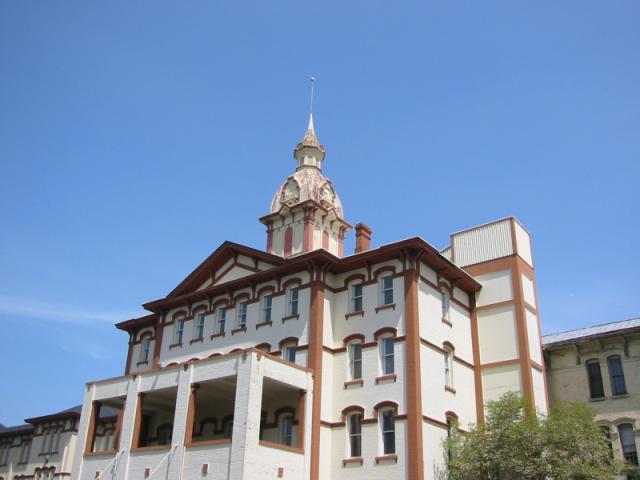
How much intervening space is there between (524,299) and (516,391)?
218 inches

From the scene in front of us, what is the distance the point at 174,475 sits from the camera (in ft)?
99.7

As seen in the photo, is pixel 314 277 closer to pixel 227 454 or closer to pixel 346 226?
pixel 227 454

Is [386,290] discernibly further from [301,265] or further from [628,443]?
[628,443]

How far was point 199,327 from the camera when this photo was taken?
40.0 metres

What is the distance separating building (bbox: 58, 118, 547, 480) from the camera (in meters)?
30.5

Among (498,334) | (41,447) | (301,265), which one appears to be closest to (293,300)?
(301,265)

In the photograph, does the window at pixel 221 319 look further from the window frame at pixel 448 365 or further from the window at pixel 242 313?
the window frame at pixel 448 365

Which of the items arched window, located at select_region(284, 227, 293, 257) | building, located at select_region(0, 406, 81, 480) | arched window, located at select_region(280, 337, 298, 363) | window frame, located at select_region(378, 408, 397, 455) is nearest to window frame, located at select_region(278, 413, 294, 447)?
arched window, located at select_region(280, 337, 298, 363)

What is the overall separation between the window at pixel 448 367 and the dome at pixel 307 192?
1642 cm

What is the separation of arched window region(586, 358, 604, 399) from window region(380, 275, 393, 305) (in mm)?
13306

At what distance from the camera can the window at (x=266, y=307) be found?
36.8 meters

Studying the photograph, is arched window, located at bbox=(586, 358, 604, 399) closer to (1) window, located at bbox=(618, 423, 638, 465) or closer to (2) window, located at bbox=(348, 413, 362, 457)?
(1) window, located at bbox=(618, 423, 638, 465)

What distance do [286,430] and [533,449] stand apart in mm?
11589

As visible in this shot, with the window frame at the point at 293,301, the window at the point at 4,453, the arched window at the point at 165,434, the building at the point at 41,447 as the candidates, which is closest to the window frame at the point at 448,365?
the window frame at the point at 293,301
